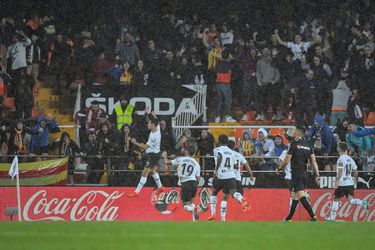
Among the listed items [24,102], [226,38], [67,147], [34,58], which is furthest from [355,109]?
[34,58]

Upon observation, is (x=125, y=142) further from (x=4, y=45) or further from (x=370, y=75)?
(x=370, y=75)

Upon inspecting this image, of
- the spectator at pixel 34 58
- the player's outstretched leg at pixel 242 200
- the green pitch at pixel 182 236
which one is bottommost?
the player's outstretched leg at pixel 242 200

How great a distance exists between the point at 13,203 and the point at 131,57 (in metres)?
7.02

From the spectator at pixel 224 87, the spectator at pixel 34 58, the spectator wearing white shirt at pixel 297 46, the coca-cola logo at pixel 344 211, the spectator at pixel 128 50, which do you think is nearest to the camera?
the coca-cola logo at pixel 344 211

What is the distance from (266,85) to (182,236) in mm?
15371

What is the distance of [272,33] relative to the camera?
99.7 ft

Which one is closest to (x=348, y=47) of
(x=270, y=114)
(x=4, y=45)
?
(x=270, y=114)

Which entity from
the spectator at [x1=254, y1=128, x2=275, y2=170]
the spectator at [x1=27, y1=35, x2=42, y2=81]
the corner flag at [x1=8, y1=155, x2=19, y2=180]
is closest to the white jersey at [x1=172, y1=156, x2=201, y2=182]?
the spectator at [x1=254, y1=128, x2=275, y2=170]

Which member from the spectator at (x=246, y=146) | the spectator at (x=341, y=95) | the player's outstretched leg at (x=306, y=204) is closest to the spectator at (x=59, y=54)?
the spectator at (x=246, y=146)

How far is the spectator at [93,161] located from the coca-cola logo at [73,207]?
0.65 metres

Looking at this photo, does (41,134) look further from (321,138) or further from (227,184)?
(321,138)

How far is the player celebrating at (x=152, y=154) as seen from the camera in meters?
23.7

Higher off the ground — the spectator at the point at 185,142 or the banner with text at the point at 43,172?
the spectator at the point at 185,142

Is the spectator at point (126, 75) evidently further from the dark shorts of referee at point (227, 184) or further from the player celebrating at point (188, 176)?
the dark shorts of referee at point (227, 184)
